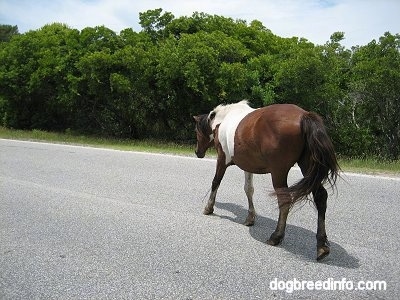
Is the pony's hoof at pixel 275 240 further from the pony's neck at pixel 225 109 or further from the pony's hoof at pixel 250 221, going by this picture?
the pony's neck at pixel 225 109

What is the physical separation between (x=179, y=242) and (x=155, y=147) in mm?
10020

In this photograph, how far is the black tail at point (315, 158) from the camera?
13.7 ft

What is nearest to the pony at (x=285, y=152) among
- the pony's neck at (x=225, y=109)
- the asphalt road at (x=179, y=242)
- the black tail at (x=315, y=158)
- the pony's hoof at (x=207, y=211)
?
the black tail at (x=315, y=158)

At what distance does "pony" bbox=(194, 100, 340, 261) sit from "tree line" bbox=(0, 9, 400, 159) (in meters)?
9.10

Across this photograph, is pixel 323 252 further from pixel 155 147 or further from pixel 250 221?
pixel 155 147

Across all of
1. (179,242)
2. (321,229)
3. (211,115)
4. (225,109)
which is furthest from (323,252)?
(211,115)

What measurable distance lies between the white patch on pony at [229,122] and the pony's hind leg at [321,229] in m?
1.39

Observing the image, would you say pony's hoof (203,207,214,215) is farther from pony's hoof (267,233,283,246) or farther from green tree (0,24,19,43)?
green tree (0,24,19,43)

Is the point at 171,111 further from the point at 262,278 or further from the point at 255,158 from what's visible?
the point at 262,278

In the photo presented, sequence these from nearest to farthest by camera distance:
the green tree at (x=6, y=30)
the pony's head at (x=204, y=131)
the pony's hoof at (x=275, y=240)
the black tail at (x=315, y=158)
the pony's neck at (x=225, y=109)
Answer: the black tail at (x=315, y=158)
the pony's hoof at (x=275, y=240)
the pony's neck at (x=225, y=109)
the pony's head at (x=204, y=131)
the green tree at (x=6, y=30)

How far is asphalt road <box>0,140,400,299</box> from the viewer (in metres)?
3.65

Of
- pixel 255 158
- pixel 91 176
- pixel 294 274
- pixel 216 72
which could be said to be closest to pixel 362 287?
pixel 294 274

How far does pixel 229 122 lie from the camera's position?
560 cm

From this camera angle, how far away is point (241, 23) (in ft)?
60.7
